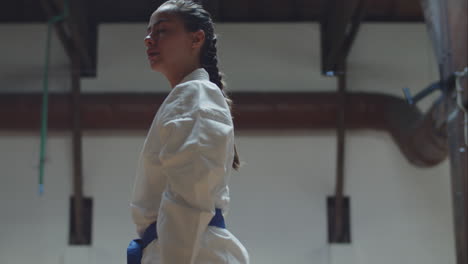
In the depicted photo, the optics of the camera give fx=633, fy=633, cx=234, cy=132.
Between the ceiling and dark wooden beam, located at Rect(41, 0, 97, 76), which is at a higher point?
the ceiling

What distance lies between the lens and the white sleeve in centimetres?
91

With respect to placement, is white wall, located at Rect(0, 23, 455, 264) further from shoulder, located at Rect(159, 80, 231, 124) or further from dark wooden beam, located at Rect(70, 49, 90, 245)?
shoulder, located at Rect(159, 80, 231, 124)

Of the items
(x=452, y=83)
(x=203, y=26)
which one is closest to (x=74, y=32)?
(x=452, y=83)

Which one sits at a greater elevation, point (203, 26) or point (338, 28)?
point (338, 28)

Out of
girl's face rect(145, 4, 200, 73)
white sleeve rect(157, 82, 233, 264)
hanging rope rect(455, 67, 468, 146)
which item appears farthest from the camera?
hanging rope rect(455, 67, 468, 146)

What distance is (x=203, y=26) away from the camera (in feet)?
3.83

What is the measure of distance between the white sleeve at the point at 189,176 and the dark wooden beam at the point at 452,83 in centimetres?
224

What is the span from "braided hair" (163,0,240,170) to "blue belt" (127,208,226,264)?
23cm

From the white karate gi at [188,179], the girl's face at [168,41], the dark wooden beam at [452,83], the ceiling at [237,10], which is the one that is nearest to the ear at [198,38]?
the girl's face at [168,41]

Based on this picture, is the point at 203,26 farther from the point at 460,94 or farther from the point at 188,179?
the point at 460,94

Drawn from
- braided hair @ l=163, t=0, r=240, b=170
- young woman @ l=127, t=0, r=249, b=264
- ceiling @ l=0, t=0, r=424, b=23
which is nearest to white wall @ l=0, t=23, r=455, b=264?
ceiling @ l=0, t=0, r=424, b=23

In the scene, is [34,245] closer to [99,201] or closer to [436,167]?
[99,201]

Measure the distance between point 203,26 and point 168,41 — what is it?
77mm

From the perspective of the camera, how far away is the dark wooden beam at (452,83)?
9.68ft
